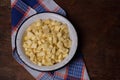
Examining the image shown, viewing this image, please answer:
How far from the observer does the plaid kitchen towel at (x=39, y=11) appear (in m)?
0.90

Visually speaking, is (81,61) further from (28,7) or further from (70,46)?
(28,7)

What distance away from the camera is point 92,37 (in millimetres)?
917

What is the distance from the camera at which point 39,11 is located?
976 millimetres

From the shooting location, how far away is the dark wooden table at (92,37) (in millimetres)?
894

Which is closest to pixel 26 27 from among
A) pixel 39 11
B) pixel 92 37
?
pixel 39 11

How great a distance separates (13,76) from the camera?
35.4 inches

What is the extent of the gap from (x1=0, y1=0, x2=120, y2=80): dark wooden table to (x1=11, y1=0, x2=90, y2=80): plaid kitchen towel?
0.05ft

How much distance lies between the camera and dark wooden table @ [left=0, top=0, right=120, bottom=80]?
89 centimetres

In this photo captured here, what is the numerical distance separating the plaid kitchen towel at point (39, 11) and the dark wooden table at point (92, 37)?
15 mm

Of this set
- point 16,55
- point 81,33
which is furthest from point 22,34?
point 81,33

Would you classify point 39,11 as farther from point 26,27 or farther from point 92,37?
point 92,37

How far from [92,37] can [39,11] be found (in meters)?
0.21

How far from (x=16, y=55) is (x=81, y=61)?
0.70ft

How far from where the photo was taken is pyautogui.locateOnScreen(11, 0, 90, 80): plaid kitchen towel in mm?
900
